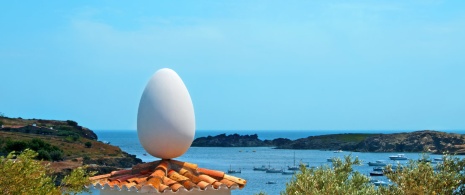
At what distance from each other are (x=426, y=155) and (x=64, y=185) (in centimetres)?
707

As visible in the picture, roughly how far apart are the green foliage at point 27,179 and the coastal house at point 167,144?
2.62m

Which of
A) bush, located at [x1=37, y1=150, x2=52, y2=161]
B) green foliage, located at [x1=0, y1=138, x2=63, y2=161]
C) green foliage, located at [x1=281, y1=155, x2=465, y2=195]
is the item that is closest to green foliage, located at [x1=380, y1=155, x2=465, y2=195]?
green foliage, located at [x1=281, y1=155, x2=465, y2=195]

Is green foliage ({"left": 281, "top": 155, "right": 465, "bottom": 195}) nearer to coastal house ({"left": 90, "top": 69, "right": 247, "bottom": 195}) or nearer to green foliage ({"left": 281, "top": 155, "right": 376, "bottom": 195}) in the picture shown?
green foliage ({"left": 281, "top": 155, "right": 376, "bottom": 195})

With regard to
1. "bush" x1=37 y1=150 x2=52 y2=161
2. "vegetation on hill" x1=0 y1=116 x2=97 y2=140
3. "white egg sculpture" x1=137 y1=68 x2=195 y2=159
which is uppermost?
"vegetation on hill" x1=0 y1=116 x2=97 y2=140

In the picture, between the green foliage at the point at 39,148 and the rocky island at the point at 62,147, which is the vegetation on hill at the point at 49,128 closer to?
the rocky island at the point at 62,147

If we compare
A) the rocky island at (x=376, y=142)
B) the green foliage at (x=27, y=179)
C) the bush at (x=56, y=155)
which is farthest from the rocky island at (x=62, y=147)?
the rocky island at (x=376, y=142)

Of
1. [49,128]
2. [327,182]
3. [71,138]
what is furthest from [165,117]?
[49,128]

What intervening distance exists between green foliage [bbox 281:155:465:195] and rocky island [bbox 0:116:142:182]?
51871 mm

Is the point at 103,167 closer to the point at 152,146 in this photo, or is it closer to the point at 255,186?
the point at 255,186

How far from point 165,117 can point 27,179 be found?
13.3 ft

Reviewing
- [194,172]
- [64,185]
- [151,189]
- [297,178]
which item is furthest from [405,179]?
[64,185]

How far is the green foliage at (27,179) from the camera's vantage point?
10102 millimetres

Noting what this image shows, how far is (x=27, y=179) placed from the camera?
33.9 ft

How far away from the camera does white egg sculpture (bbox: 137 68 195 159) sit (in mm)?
7418
